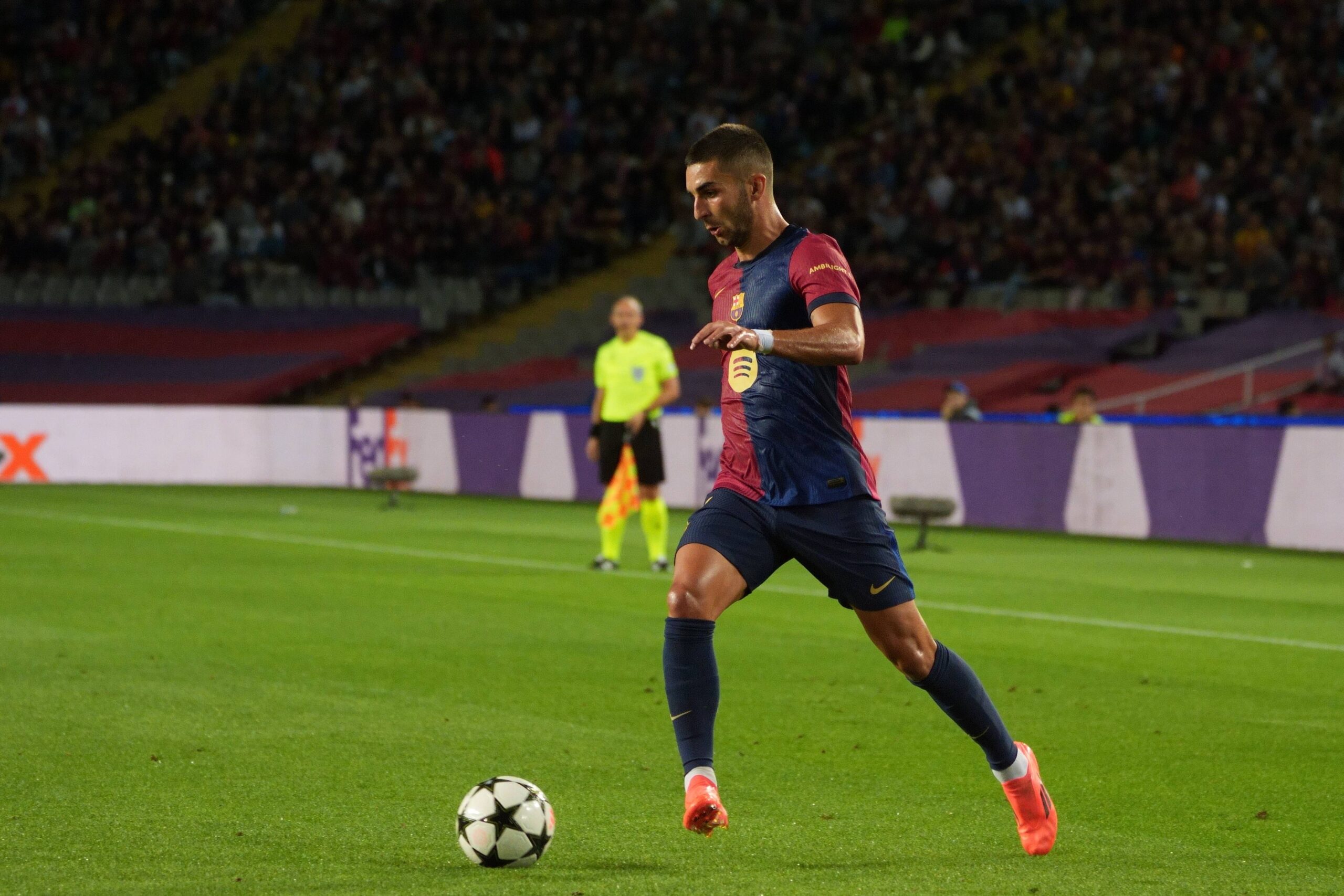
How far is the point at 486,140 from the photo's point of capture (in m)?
36.5

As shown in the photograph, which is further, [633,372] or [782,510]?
[633,372]

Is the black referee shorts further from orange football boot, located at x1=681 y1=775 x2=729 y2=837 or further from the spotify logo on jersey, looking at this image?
orange football boot, located at x1=681 y1=775 x2=729 y2=837

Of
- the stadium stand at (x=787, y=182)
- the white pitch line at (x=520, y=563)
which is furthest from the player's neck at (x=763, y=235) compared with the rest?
the stadium stand at (x=787, y=182)

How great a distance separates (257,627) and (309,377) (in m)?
22.5

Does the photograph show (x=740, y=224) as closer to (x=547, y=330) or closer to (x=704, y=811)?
(x=704, y=811)

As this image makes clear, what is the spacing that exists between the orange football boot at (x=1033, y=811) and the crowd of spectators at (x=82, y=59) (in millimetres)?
35265

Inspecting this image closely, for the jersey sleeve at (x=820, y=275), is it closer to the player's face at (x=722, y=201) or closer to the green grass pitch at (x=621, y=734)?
the player's face at (x=722, y=201)

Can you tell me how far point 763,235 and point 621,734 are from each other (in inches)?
108

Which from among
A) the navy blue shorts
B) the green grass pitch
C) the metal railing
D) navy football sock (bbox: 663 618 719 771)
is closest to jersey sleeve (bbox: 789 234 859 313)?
the navy blue shorts

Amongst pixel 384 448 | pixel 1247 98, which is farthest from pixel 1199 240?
pixel 384 448

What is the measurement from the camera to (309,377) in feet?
110

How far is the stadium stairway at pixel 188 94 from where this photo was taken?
38.2 m

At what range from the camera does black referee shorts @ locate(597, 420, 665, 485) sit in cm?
1573

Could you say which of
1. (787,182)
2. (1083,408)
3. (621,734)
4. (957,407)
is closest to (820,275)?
(621,734)
